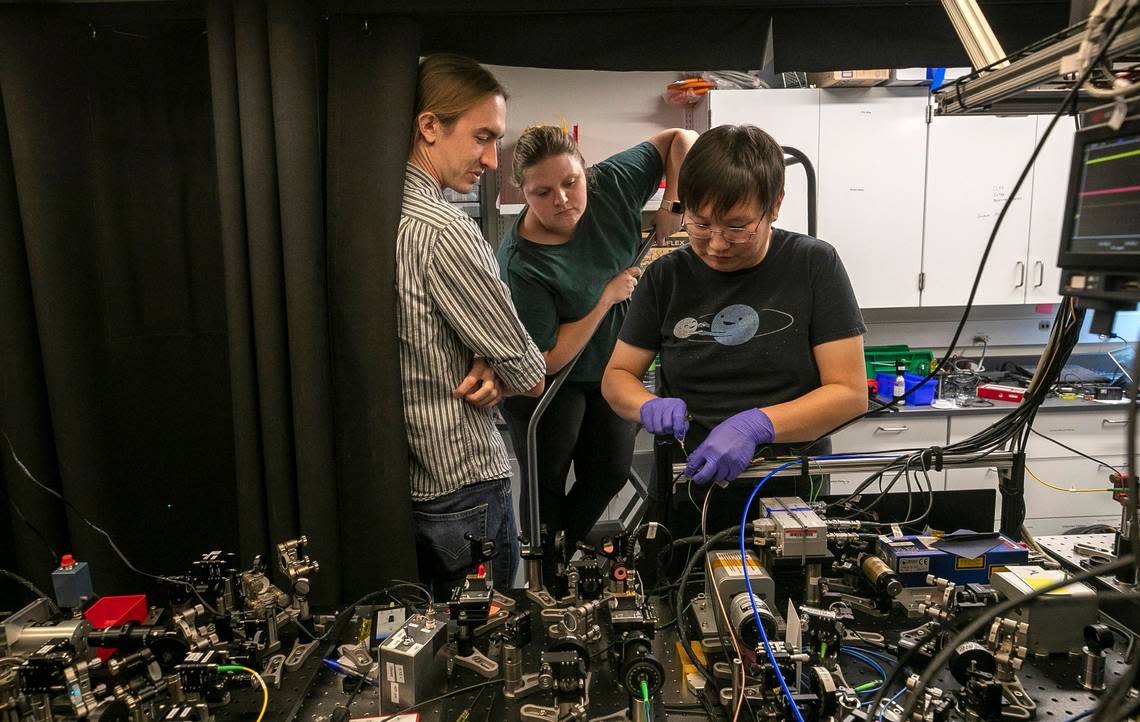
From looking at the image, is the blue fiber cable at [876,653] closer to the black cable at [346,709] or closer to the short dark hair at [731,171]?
the black cable at [346,709]

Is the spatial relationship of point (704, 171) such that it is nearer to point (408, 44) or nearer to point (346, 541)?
point (408, 44)

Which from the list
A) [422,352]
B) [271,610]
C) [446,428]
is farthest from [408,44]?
[271,610]

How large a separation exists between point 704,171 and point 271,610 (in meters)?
1.19

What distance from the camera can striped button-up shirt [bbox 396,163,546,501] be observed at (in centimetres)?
146

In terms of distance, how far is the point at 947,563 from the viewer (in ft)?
3.77

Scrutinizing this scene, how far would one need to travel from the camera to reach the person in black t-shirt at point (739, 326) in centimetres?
146

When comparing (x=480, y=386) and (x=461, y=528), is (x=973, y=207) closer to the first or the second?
(x=480, y=386)

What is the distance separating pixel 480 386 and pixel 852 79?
2558 millimetres

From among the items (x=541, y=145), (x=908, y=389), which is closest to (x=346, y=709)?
(x=541, y=145)

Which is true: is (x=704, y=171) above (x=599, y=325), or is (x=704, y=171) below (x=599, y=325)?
above

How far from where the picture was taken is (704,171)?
4.78 ft

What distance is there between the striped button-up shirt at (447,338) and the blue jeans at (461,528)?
29 millimetres

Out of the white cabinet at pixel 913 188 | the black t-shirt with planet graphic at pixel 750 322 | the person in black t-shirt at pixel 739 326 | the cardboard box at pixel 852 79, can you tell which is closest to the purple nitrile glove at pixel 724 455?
the person in black t-shirt at pixel 739 326

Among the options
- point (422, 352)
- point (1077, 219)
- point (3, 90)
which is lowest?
point (422, 352)
